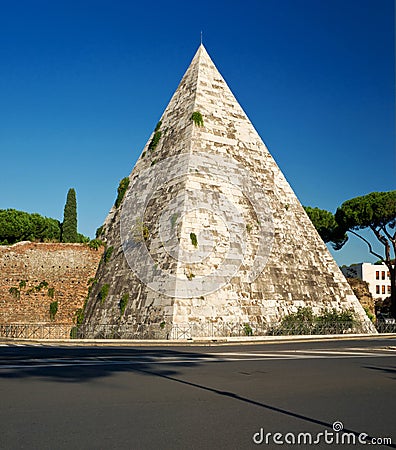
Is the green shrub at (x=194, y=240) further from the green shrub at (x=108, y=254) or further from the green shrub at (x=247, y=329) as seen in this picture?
the green shrub at (x=108, y=254)

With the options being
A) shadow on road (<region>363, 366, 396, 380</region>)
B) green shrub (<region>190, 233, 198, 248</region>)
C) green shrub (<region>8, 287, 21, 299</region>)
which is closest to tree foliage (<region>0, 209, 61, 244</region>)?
green shrub (<region>8, 287, 21, 299</region>)

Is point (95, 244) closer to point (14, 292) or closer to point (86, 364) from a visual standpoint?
point (14, 292)

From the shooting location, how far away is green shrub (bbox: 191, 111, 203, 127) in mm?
19922

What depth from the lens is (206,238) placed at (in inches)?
688

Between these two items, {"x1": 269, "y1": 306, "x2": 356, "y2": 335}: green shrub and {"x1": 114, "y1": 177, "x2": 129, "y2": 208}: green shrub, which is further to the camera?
{"x1": 114, "y1": 177, "x2": 129, "y2": 208}: green shrub

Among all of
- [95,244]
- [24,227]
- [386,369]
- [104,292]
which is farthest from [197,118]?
[24,227]

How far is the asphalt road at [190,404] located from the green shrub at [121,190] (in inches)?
540

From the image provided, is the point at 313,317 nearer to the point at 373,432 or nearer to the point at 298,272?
the point at 298,272

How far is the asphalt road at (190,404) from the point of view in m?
3.69

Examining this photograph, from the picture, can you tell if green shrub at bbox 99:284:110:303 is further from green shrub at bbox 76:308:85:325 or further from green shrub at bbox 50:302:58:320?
green shrub at bbox 50:302:58:320

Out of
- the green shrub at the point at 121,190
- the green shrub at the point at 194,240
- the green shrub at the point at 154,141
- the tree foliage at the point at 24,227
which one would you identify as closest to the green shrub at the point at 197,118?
the green shrub at the point at 154,141

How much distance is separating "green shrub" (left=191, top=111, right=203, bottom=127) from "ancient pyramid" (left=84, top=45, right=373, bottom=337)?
54mm

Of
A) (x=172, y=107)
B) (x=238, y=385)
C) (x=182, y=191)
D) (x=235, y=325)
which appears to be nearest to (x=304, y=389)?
(x=238, y=385)

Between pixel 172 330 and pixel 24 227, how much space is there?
20064mm
